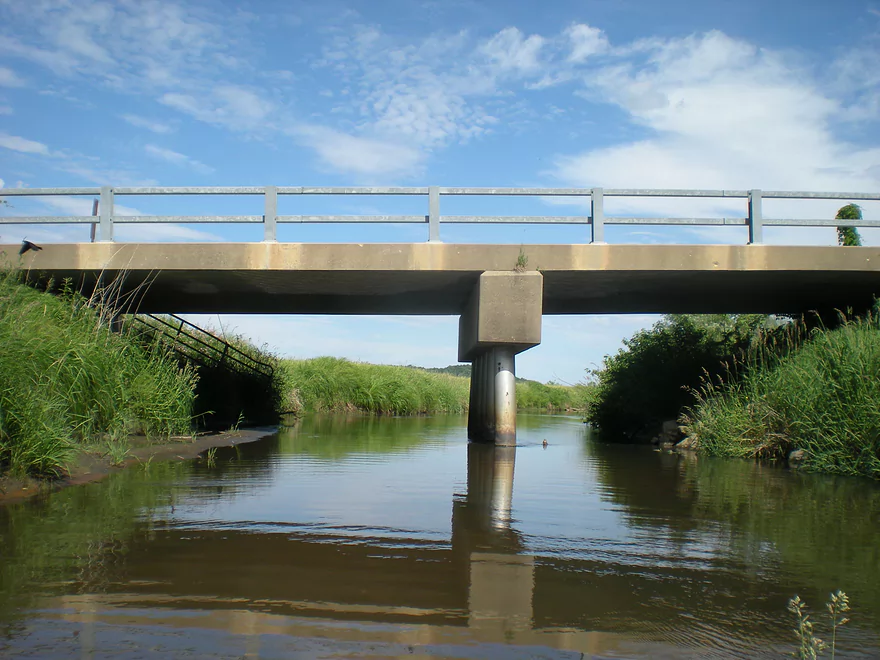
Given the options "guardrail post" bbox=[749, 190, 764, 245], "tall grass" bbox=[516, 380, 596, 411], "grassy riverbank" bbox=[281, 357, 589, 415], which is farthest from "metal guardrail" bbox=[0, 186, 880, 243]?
"tall grass" bbox=[516, 380, 596, 411]

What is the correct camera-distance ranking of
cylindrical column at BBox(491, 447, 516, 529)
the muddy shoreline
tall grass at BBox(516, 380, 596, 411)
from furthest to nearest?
tall grass at BBox(516, 380, 596, 411)
the muddy shoreline
cylindrical column at BBox(491, 447, 516, 529)

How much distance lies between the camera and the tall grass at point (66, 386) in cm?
668

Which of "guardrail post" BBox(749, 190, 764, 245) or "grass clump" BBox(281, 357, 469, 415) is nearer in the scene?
"guardrail post" BBox(749, 190, 764, 245)

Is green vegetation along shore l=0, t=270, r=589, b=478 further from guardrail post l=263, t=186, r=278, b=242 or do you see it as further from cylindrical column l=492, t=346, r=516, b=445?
cylindrical column l=492, t=346, r=516, b=445

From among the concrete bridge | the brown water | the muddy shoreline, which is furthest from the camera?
the concrete bridge

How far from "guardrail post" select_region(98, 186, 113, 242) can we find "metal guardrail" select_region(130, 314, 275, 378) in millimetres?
3718

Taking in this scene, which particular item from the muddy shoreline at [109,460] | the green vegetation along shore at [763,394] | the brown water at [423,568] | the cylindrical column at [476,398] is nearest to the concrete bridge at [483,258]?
the green vegetation along shore at [763,394]

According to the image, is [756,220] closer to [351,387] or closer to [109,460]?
[109,460]

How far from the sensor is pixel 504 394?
14.5 metres

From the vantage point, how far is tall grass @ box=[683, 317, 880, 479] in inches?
385

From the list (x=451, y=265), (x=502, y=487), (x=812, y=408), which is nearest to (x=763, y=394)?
(x=812, y=408)

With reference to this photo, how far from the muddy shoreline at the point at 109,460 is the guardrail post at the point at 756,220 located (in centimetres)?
1026

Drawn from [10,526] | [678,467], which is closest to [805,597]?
[10,526]

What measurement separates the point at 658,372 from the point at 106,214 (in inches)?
523
